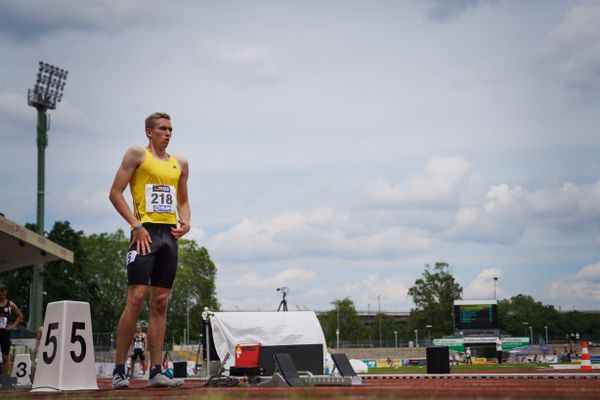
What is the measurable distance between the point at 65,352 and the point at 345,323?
4840 inches

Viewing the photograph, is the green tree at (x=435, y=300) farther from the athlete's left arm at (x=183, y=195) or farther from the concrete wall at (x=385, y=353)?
the athlete's left arm at (x=183, y=195)

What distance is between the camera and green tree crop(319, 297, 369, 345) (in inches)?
5014

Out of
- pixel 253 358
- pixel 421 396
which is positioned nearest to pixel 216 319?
pixel 253 358

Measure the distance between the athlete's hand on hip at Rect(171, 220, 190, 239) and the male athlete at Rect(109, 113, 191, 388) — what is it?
0.01 meters

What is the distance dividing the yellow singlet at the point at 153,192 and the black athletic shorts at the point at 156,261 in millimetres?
91

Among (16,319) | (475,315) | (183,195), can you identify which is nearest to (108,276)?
(475,315)

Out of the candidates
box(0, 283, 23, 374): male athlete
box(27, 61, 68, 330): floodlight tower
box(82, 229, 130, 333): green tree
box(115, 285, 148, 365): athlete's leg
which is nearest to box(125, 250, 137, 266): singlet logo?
box(115, 285, 148, 365): athlete's leg

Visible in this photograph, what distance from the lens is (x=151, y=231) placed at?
689 cm

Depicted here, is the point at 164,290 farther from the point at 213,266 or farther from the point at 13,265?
the point at 213,266

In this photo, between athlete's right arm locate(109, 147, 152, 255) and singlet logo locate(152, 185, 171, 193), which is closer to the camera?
athlete's right arm locate(109, 147, 152, 255)

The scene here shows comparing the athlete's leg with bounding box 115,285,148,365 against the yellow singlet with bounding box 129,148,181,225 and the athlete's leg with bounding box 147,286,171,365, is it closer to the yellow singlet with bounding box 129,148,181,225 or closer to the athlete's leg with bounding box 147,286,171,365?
the athlete's leg with bounding box 147,286,171,365

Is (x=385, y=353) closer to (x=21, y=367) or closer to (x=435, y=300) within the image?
(x=435, y=300)

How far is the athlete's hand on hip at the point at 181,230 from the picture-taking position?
7090 millimetres

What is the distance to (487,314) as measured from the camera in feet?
255
